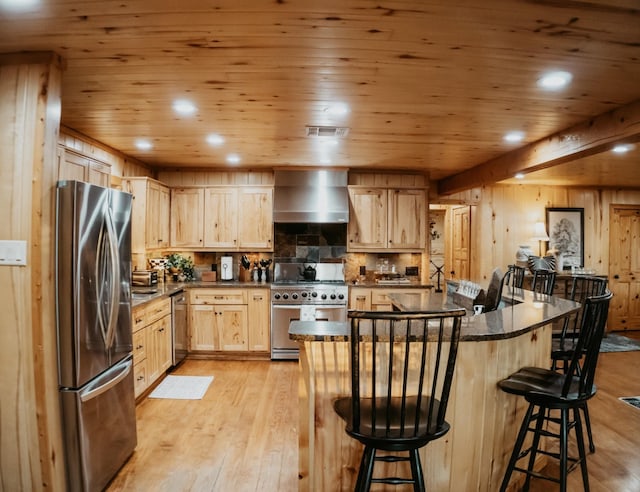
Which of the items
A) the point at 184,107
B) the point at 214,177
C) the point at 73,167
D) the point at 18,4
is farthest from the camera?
the point at 214,177

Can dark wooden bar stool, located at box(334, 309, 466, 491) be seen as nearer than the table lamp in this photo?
Yes

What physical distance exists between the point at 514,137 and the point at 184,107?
2811 mm

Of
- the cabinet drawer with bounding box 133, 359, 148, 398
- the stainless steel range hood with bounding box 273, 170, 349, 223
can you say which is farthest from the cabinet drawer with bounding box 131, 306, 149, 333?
the stainless steel range hood with bounding box 273, 170, 349, 223

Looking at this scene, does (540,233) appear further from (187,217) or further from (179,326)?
(179,326)

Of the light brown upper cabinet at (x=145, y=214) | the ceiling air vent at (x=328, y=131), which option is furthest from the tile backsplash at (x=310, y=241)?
the ceiling air vent at (x=328, y=131)

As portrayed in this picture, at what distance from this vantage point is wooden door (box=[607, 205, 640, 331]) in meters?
6.99

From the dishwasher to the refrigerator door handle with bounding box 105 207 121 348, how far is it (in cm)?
205

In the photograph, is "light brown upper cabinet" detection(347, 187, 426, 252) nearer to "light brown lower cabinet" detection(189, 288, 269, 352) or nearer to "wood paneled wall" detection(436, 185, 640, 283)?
"light brown lower cabinet" detection(189, 288, 269, 352)

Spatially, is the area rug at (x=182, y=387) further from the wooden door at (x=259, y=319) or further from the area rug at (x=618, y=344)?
the area rug at (x=618, y=344)

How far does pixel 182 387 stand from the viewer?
4.14m

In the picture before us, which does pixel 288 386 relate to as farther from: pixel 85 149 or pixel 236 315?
pixel 85 149

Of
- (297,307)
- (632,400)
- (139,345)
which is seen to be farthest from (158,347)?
(632,400)

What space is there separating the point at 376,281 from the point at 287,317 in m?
1.32

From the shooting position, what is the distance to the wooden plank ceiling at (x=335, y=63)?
1717 mm
